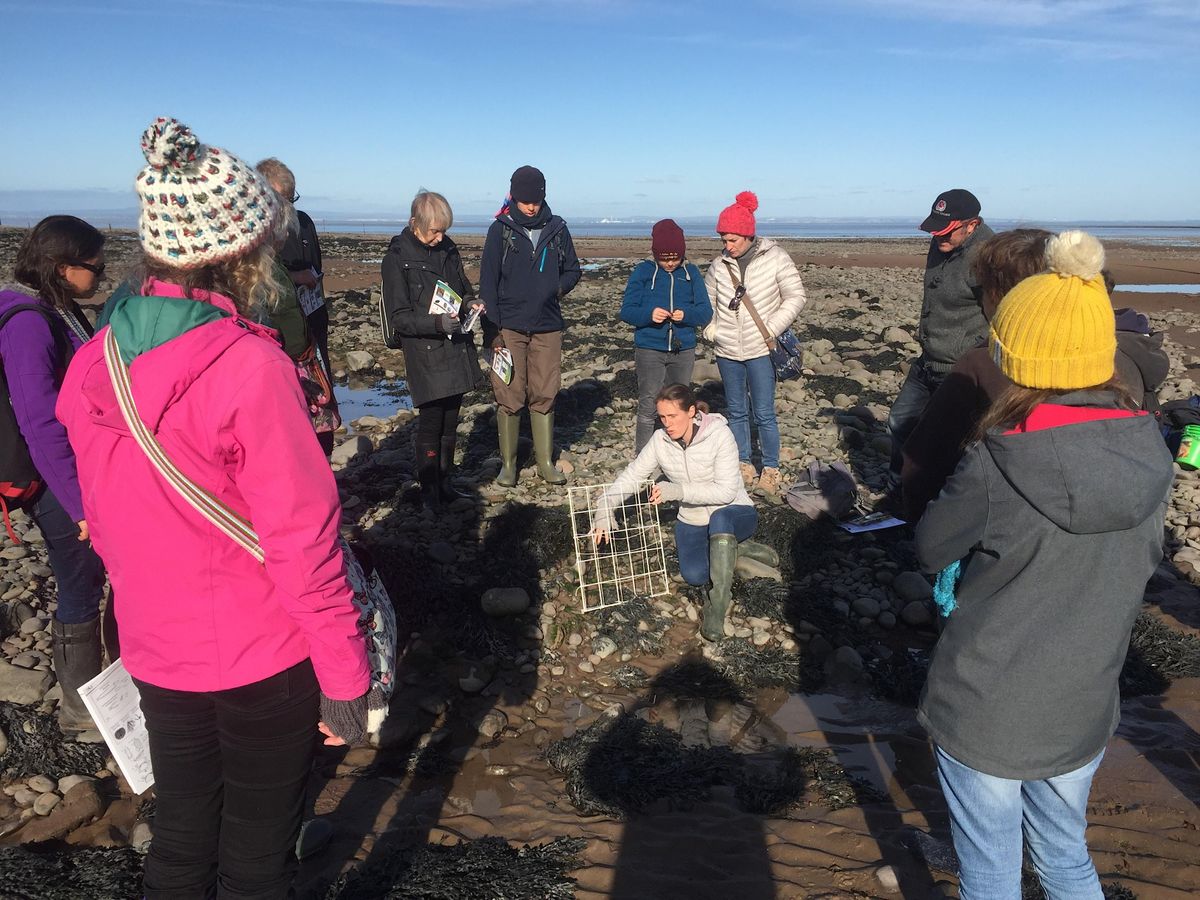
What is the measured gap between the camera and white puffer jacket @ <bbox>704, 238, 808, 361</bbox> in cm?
664

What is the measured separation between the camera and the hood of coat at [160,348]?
1.79 metres

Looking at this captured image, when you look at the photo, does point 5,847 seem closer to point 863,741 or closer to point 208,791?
point 208,791

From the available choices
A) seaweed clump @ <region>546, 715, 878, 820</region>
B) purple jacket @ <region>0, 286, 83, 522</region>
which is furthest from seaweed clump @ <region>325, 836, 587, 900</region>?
purple jacket @ <region>0, 286, 83, 522</region>

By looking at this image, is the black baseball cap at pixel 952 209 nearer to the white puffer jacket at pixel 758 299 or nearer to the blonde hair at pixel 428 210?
the white puffer jacket at pixel 758 299

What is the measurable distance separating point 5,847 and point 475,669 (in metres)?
2.24

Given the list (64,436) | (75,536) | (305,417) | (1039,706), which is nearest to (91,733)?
(75,536)

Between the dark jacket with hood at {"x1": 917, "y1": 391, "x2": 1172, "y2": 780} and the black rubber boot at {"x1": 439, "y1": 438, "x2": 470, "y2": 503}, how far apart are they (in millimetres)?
4831

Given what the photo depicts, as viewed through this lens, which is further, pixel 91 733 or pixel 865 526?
pixel 865 526

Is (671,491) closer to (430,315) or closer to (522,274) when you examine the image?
(430,315)

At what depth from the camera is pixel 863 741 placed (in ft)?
13.8

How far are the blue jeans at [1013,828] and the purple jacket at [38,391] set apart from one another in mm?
3279

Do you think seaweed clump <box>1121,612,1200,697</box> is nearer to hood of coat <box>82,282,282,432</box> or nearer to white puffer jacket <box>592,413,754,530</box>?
white puffer jacket <box>592,413,754,530</box>

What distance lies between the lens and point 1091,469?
194 cm

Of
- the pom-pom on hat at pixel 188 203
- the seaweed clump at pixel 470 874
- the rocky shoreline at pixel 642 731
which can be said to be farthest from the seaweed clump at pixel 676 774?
the pom-pom on hat at pixel 188 203
